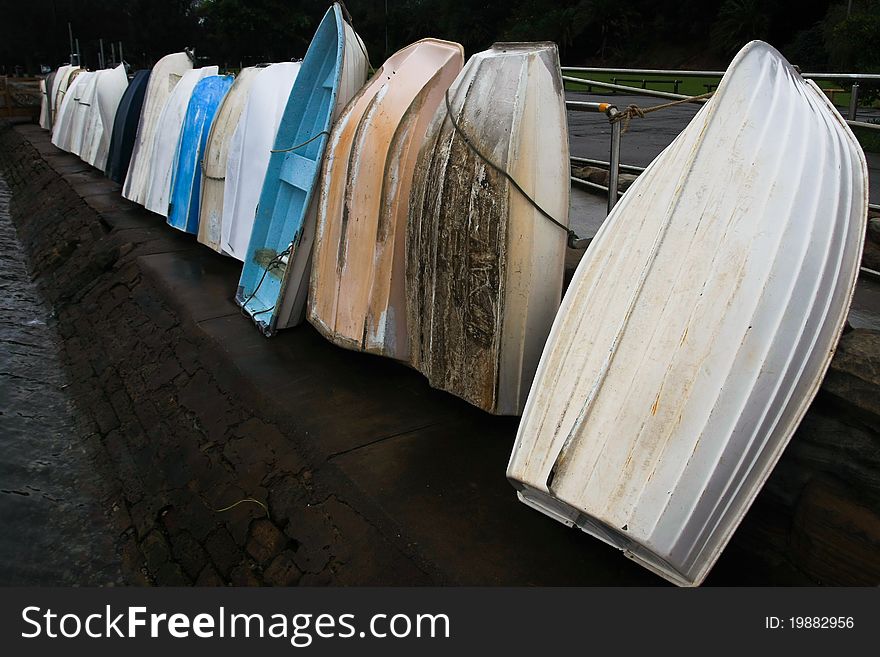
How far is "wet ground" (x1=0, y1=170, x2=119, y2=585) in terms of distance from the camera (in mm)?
3699

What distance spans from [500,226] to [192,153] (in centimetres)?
429

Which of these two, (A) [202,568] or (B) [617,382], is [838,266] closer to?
(B) [617,382]

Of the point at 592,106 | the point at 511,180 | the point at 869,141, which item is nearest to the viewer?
the point at 511,180

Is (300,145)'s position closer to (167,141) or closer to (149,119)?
(167,141)

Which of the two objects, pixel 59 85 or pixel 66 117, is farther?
pixel 59 85

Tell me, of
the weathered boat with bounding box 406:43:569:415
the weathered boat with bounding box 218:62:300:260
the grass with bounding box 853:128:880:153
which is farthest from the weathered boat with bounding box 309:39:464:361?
the grass with bounding box 853:128:880:153

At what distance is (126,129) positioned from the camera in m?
8.54

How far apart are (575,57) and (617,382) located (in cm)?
3980

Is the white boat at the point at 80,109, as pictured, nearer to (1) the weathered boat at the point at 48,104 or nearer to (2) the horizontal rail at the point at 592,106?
(1) the weathered boat at the point at 48,104

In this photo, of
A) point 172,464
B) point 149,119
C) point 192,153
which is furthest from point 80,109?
point 172,464

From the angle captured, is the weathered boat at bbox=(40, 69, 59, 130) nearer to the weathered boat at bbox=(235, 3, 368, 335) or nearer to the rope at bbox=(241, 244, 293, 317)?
the weathered boat at bbox=(235, 3, 368, 335)

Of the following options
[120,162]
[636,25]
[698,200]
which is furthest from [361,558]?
[636,25]

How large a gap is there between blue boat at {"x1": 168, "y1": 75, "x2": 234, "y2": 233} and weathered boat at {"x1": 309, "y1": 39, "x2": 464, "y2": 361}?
2555mm

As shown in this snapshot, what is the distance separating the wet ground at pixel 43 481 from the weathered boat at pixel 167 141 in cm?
150
